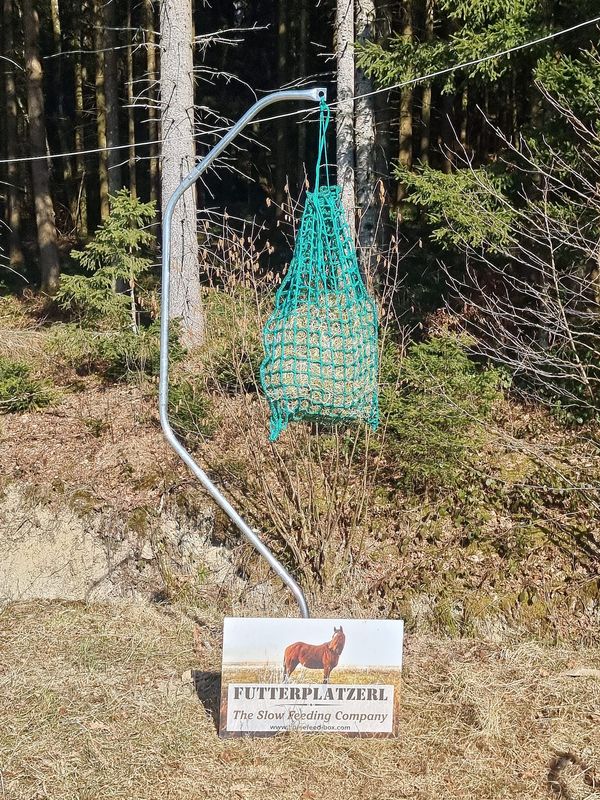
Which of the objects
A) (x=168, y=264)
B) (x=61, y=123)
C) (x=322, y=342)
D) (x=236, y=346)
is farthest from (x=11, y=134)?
(x=168, y=264)

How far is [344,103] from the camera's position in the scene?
33.5 ft

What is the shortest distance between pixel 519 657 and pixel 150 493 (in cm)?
317

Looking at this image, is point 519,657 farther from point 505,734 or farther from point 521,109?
point 521,109

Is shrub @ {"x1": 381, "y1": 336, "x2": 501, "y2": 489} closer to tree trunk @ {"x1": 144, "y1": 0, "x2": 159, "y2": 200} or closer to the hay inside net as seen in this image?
the hay inside net

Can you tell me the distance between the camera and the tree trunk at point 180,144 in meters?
9.62

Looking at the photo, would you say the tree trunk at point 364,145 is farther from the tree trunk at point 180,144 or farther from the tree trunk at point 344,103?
the tree trunk at point 180,144

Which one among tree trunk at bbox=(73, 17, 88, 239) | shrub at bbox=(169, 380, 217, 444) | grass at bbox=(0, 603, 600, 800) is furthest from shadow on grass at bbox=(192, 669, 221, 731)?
tree trunk at bbox=(73, 17, 88, 239)

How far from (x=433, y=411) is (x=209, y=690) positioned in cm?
269

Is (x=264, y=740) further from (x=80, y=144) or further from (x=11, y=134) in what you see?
(x=80, y=144)

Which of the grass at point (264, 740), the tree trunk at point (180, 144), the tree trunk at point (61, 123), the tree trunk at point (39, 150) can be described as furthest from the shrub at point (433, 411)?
the tree trunk at point (61, 123)

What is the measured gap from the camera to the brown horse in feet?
14.4

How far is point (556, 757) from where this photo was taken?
450 centimetres

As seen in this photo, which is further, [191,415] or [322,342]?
[191,415]

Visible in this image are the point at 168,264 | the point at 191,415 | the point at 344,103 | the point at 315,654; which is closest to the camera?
the point at 168,264
